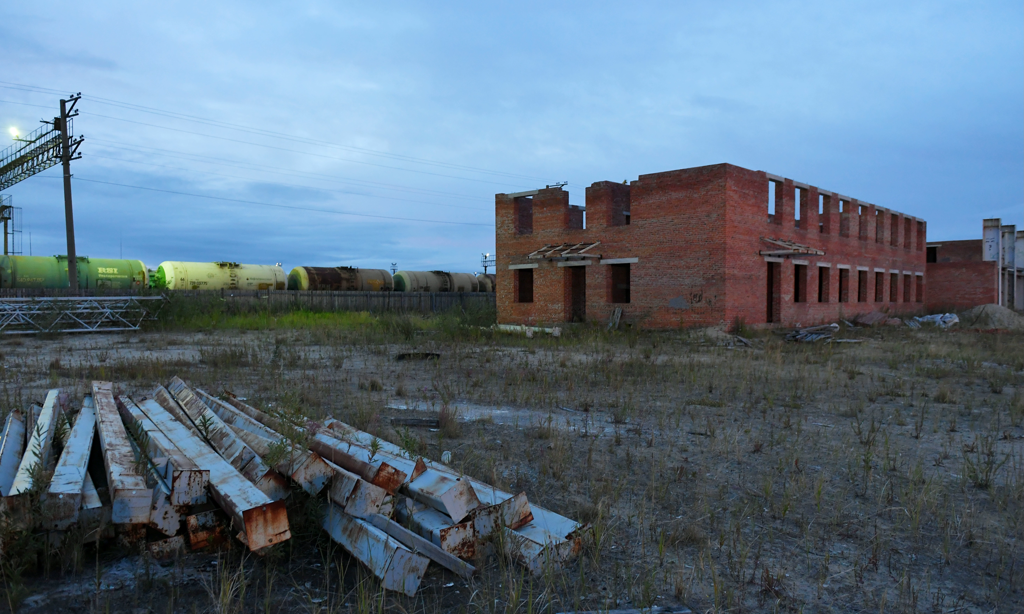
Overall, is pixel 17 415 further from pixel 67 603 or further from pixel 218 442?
pixel 67 603

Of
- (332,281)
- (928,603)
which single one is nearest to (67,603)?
(928,603)

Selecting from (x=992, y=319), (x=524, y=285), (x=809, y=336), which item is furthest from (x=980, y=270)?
(x=524, y=285)

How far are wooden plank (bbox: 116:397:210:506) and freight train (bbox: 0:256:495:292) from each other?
19542 mm

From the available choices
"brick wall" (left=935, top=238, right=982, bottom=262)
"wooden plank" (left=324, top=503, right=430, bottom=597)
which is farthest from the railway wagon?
"brick wall" (left=935, top=238, right=982, bottom=262)

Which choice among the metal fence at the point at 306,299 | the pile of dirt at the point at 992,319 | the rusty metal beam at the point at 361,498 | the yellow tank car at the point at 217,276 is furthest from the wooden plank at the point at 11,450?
the pile of dirt at the point at 992,319

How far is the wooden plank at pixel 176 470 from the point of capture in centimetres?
314

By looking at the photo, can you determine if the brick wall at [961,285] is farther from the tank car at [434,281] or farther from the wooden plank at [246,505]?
the wooden plank at [246,505]

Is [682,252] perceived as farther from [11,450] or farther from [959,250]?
[959,250]

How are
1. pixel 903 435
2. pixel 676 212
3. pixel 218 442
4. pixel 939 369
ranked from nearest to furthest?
pixel 218 442 → pixel 903 435 → pixel 939 369 → pixel 676 212

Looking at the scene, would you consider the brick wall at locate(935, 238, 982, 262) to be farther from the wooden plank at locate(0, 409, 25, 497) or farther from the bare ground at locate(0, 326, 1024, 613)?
the wooden plank at locate(0, 409, 25, 497)

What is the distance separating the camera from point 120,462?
3557 millimetres

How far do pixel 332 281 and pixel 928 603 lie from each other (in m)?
30.0

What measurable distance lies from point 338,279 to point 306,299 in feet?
12.0

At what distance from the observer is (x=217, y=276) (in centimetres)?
2786
